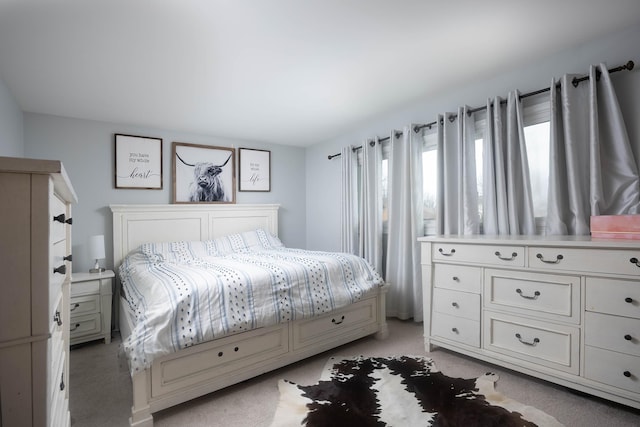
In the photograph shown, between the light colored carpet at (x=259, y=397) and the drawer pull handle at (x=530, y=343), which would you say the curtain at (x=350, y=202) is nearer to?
the light colored carpet at (x=259, y=397)

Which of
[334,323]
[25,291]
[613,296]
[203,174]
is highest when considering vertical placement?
[203,174]

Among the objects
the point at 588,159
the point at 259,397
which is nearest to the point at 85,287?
the point at 259,397

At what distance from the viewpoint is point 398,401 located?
1.87 m

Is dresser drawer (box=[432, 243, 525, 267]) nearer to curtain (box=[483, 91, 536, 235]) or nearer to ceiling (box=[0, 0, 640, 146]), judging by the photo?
curtain (box=[483, 91, 536, 235])

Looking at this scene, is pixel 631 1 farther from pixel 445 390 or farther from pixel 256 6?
pixel 445 390

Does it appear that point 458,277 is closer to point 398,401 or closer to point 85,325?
point 398,401

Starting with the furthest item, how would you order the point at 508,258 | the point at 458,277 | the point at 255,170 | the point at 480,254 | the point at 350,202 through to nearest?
the point at 255,170
the point at 350,202
the point at 458,277
the point at 480,254
the point at 508,258

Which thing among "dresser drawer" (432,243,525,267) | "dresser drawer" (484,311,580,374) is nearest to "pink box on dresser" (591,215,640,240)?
"dresser drawer" (432,243,525,267)

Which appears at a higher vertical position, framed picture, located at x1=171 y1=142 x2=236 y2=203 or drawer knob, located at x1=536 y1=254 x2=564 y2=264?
framed picture, located at x1=171 y1=142 x2=236 y2=203

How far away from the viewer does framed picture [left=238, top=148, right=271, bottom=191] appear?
4362 mm

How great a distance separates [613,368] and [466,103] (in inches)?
86.2

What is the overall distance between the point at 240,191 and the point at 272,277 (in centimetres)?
233

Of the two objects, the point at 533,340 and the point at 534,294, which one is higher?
the point at 534,294

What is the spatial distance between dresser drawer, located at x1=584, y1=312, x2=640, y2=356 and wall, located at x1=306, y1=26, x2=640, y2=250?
1054 mm
